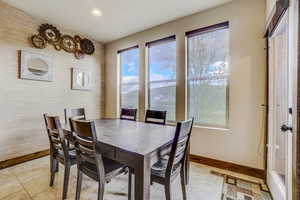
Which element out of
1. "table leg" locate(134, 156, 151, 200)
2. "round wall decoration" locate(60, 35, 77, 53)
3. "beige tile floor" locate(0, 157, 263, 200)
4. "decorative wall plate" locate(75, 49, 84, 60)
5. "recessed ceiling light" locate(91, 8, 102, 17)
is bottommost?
"beige tile floor" locate(0, 157, 263, 200)

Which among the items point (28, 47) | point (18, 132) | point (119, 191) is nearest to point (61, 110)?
point (18, 132)

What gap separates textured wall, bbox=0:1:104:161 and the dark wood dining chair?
1977mm

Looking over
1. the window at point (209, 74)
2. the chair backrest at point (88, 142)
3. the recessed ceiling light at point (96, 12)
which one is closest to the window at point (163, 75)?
the window at point (209, 74)

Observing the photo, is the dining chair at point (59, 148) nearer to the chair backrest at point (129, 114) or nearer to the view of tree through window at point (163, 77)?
the chair backrest at point (129, 114)

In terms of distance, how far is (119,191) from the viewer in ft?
6.26

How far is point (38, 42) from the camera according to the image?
296cm

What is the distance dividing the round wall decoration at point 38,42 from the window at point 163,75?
2112mm

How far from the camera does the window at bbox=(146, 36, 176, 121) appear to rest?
3162mm

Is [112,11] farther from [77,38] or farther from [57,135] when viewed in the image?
[57,135]

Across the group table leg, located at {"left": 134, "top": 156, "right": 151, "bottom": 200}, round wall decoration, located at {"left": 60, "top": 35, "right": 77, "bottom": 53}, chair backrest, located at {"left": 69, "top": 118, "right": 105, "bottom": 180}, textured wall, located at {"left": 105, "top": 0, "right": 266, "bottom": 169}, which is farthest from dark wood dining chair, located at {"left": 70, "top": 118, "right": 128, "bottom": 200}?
round wall decoration, located at {"left": 60, "top": 35, "right": 77, "bottom": 53}

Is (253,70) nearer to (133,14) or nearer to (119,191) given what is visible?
(133,14)

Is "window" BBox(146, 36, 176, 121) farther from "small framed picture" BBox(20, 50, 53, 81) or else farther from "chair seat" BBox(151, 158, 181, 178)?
"small framed picture" BBox(20, 50, 53, 81)

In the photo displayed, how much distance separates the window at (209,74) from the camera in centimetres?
259

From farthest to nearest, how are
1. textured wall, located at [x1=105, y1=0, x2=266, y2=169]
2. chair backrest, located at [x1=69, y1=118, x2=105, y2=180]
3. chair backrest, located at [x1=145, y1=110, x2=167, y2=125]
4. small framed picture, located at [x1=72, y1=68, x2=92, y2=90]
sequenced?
small framed picture, located at [x1=72, y1=68, x2=92, y2=90]
chair backrest, located at [x1=145, y1=110, x2=167, y2=125]
textured wall, located at [x1=105, y1=0, x2=266, y2=169]
chair backrest, located at [x1=69, y1=118, x2=105, y2=180]
